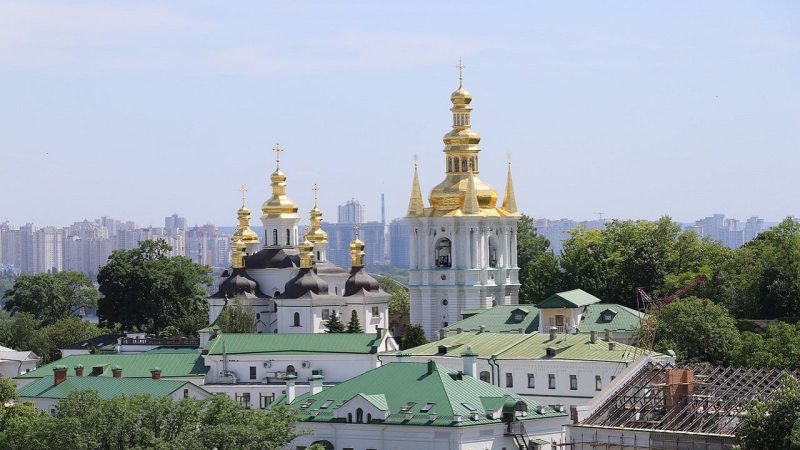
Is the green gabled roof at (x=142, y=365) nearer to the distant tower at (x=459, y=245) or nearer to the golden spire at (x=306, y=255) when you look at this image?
the golden spire at (x=306, y=255)

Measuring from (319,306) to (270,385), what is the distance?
16352 mm

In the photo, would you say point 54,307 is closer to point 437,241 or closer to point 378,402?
point 437,241

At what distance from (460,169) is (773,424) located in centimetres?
5769

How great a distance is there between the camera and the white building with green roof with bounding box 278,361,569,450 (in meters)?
67.9

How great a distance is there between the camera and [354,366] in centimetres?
9444

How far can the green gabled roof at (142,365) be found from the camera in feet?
310

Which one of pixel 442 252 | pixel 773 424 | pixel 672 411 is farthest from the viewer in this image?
pixel 442 252

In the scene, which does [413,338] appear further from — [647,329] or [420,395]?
[420,395]

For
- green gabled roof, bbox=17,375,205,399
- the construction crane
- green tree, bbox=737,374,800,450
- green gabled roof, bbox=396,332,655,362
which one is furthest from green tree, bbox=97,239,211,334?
green tree, bbox=737,374,800,450

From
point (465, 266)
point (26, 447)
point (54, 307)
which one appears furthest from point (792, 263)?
point (54, 307)

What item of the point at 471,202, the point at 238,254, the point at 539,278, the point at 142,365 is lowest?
the point at 142,365

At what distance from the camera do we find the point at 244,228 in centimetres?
12775

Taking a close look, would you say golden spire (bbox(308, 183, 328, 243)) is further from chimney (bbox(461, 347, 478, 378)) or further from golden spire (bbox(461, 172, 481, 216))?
chimney (bbox(461, 347, 478, 378))

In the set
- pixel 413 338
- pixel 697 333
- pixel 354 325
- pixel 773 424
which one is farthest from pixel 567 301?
pixel 773 424
